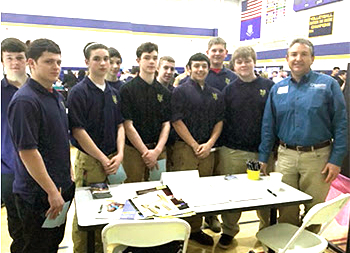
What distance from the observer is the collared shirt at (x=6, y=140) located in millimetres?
2227

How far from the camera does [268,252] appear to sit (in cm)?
222

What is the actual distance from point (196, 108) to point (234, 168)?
67 centimetres

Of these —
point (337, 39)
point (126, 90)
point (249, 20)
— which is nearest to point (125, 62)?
point (249, 20)

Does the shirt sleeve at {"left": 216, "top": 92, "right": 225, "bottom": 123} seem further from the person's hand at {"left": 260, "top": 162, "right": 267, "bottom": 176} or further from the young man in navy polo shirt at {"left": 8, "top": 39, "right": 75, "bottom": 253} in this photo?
the young man in navy polo shirt at {"left": 8, "top": 39, "right": 75, "bottom": 253}

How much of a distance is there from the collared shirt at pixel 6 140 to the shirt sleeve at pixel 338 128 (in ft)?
8.10

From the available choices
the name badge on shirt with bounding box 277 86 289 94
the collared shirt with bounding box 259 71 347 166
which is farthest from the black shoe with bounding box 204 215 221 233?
the name badge on shirt with bounding box 277 86 289 94

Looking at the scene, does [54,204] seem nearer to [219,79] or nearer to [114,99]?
[114,99]

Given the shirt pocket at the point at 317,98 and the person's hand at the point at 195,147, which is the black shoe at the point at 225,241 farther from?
the shirt pocket at the point at 317,98

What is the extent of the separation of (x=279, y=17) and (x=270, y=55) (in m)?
1.21

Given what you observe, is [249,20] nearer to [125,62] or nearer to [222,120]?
[125,62]

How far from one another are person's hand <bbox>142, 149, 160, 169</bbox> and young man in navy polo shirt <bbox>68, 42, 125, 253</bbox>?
28 centimetres

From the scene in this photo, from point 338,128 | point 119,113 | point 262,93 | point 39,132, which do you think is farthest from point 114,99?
A: point 338,128

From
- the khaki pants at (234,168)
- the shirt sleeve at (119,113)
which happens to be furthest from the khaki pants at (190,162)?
the shirt sleeve at (119,113)

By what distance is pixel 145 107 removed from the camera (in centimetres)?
270
